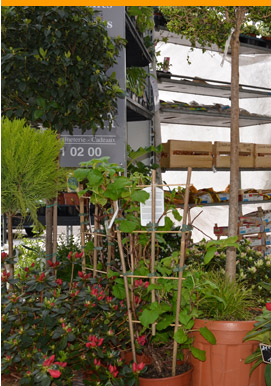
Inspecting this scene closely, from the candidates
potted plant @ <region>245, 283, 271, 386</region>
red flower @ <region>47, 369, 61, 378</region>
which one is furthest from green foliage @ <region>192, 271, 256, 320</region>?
red flower @ <region>47, 369, 61, 378</region>

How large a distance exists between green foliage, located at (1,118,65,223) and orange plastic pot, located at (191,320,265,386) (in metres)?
0.93

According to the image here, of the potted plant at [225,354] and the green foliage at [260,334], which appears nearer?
the green foliage at [260,334]

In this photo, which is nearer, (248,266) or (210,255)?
(210,255)

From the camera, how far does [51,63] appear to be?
2139mm

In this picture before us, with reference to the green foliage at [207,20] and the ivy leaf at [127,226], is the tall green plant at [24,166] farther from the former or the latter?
the green foliage at [207,20]

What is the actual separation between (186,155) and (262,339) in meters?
2.73

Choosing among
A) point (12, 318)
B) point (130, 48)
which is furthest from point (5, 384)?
point (130, 48)

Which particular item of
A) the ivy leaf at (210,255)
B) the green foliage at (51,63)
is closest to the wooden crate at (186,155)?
the green foliage at (51,63)

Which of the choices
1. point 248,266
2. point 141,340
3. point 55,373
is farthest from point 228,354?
point 248,266

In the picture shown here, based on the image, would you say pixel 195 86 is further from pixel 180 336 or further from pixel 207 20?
pixel 180 336

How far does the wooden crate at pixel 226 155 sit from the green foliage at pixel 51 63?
8.68 feet

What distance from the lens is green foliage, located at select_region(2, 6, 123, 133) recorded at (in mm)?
2125

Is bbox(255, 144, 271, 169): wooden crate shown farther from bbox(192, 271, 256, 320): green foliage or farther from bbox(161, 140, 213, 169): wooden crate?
bbox(192, 271, 256, 320): green foliage

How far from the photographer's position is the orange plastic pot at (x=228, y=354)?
83.6 inches
